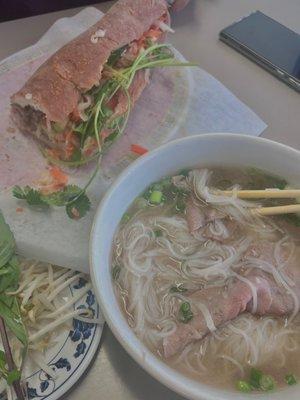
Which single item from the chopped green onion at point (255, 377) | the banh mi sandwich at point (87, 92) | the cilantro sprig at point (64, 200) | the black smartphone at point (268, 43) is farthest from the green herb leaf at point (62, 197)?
the black smartphone at point (268, 43)

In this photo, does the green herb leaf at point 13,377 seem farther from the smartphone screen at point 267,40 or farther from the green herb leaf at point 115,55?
the smartphone screen at point 267,40

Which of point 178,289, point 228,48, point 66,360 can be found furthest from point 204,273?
point 228,48

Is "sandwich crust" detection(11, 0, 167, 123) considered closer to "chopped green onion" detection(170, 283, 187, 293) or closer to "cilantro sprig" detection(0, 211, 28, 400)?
"cilantro sprig" detection(0, 211, 28, 400)

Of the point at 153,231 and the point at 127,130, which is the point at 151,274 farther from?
the point at 127,130

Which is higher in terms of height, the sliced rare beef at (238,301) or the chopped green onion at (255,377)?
the sliced rare beef at (238,301)

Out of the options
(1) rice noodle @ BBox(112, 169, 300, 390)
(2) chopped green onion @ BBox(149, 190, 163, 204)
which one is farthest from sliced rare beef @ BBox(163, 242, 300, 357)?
(2) chopped green onion @ BBox(149, 190, 163, 204)

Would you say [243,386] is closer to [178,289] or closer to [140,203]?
[178,289]
